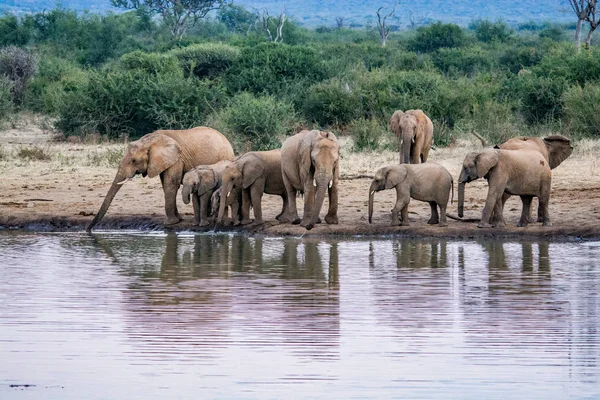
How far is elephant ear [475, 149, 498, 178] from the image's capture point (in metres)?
12.8

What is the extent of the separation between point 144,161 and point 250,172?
131 centimetres

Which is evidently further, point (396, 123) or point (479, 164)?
point (396, 123)

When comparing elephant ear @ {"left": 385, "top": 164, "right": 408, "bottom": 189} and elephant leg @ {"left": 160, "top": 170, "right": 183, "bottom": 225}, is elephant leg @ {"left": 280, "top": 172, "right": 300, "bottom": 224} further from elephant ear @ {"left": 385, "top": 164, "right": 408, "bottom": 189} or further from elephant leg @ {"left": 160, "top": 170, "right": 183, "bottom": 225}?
elephant leg @ {"left": 160, "top": 170, "right": 183, "bottom": 225}

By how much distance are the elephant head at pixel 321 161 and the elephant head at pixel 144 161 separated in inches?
78.7

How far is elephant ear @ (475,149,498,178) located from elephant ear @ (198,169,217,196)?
9.62 ft

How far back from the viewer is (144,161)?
14.2 meters

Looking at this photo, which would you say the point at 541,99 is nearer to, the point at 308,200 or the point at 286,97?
the point at 286,97

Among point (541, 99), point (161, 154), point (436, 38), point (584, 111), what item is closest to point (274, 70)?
point (541, 99)

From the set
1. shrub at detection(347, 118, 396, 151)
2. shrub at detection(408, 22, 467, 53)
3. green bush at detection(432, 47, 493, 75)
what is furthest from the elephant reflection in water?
shrub at detection(408, 22, 467, 53)

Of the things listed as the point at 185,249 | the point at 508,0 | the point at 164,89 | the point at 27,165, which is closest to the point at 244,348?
the point at 185,249

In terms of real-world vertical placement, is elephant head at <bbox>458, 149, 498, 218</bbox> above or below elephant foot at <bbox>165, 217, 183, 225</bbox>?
above

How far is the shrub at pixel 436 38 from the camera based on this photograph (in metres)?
55.7

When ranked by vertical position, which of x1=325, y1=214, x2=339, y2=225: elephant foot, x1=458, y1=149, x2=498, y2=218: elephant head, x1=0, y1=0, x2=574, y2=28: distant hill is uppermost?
x1=0, y1=0, x2=574, y2=28: distant hill

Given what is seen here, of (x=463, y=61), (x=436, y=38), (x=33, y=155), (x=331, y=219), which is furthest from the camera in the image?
(x=436, y=38)
